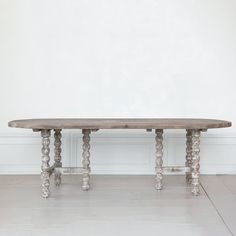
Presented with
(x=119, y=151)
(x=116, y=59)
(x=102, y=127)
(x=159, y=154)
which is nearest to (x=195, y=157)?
(x=159, y=154)

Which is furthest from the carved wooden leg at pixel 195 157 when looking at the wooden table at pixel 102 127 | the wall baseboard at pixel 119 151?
the wall baseboard at pixel 119 151

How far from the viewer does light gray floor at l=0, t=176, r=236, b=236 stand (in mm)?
2258

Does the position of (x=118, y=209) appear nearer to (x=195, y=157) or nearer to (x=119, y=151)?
(x=195, y=157)

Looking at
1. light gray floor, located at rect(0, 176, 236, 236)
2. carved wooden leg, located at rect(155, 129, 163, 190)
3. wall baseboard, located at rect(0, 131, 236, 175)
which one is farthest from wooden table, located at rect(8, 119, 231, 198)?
wall baseboard, located at rect(0, 131, 236, 175)

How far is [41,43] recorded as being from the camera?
4.00 m

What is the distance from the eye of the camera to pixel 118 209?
8.79 ft

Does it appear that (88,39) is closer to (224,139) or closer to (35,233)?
(224,139)

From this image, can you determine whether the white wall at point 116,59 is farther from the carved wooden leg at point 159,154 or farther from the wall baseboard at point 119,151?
the carved wooden leg at point 159,154

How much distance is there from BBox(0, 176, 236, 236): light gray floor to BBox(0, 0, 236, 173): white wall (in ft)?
2.65

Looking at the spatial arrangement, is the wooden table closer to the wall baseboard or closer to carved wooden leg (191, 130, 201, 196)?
carved wooden leg (191, 130, 201, 196)

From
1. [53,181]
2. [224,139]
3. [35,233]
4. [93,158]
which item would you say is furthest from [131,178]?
[35,233]

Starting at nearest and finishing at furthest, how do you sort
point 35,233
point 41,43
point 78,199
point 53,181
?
point 35,233
point 78,199
point 53,181
point 41,43

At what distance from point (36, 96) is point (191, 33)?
1.77m

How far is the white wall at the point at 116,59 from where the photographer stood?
3990mm
